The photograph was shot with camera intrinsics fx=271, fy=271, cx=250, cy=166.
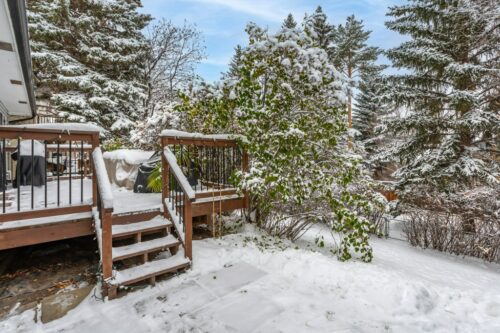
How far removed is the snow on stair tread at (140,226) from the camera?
3.26 metres

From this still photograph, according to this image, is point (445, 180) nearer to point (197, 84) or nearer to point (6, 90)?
point (197, 84)

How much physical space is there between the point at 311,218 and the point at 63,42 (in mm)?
13822

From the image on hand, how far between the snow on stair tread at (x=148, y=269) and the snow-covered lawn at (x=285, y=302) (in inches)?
5.9

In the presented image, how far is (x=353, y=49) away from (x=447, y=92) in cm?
1030

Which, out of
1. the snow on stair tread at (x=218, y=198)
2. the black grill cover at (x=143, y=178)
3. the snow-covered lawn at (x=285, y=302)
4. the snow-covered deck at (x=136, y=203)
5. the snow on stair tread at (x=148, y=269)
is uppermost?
the black grill cover at (x=143, y=178)

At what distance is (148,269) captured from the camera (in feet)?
10.3

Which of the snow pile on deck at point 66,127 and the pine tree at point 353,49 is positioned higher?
the pine tree at point 353,49

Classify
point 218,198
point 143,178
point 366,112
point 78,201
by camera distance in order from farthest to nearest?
1. point 366,112
2. point 143,178
3. point 218,198
4. point 78,201

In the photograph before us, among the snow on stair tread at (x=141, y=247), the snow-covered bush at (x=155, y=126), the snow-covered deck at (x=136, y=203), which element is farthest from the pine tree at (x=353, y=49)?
the snow on stair tread at (x=141, y=247)

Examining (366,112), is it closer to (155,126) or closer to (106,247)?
(155,126)

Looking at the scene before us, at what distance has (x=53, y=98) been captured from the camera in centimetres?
1140

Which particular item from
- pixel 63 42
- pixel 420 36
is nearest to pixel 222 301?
pixel 420 36

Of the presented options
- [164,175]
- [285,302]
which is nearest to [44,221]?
[164,175]

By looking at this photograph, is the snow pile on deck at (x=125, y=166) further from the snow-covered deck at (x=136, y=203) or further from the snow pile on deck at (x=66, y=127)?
the snow pile on deck at (x=66, y=127)
